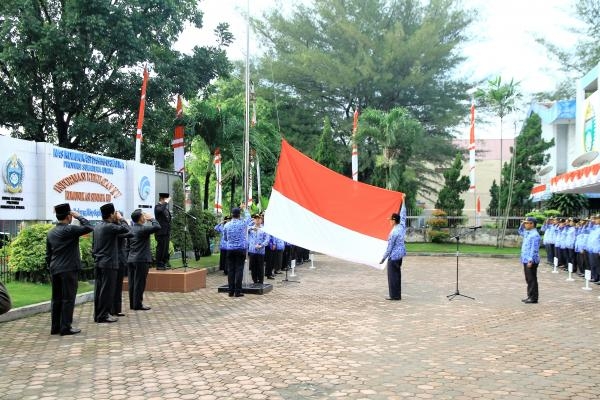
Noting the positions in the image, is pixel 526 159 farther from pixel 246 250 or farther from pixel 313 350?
pixel 313 350

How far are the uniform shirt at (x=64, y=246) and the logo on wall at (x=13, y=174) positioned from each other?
3001mm

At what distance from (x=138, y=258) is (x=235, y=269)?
224 cm

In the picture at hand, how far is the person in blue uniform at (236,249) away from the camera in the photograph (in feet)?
39.9

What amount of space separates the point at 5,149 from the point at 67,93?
10692 mm

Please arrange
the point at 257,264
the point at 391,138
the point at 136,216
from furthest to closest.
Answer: the point at 391,138 < the point at 257,264 < the point at 136,216

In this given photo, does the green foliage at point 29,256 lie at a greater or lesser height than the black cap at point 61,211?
lesser

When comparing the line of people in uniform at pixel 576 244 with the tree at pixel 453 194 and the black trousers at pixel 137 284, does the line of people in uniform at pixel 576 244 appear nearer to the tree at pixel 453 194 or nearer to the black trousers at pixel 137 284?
the tree at pixel 453 194

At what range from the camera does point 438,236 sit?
31672 millimetres

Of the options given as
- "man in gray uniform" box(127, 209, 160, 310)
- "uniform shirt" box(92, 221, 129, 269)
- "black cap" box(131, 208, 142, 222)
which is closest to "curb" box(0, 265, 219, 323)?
"man in gray uniform" box(127, 209, 160, 310)

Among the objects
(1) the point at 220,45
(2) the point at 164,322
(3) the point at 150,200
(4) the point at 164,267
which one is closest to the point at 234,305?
(2) the point at 164,322

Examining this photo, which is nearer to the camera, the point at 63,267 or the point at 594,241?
the point at 63,267

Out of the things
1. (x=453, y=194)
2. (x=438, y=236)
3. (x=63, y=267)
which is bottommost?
(x=438, y=236)

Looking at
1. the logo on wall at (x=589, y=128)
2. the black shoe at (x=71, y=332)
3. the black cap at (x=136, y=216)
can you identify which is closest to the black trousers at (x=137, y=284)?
the black cap at (x=136, y=216)

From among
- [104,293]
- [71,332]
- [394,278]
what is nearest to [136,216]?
[104,293]
